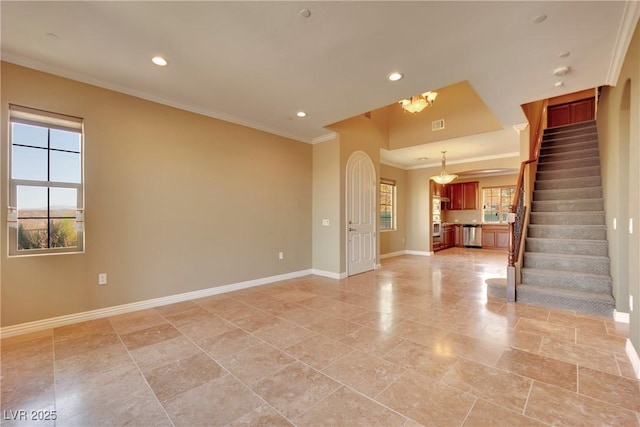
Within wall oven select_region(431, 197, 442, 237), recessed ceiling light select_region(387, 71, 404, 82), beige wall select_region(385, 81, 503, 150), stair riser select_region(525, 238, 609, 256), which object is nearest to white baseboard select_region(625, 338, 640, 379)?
stair riser select_region(525, 238, 609, 256)

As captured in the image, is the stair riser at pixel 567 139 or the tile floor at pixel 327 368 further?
the stair riser at pixel 567 139

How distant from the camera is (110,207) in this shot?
3.29 metres

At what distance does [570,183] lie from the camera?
188 inches

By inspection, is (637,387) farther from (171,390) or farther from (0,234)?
(0,234)

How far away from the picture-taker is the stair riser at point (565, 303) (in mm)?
3194

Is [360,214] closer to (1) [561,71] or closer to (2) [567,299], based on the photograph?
(2) [567,299]

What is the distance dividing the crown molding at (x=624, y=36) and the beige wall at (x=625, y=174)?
0.07m

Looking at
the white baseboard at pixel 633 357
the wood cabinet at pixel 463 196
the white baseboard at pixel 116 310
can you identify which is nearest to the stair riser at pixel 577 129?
the wood cabinet at pixel 463 196

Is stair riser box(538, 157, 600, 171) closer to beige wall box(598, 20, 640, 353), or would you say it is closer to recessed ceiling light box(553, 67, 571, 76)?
beige wall box(598, 20, 640, 353)

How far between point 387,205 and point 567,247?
14.5 feet

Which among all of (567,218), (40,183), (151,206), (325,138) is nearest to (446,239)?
(567,218)

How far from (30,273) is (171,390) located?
230 centimetres

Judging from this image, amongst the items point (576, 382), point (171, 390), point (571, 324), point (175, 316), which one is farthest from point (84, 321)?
point (571, 324)

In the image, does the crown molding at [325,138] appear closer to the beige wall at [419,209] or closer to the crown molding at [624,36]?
the crown molding at [624,36]
